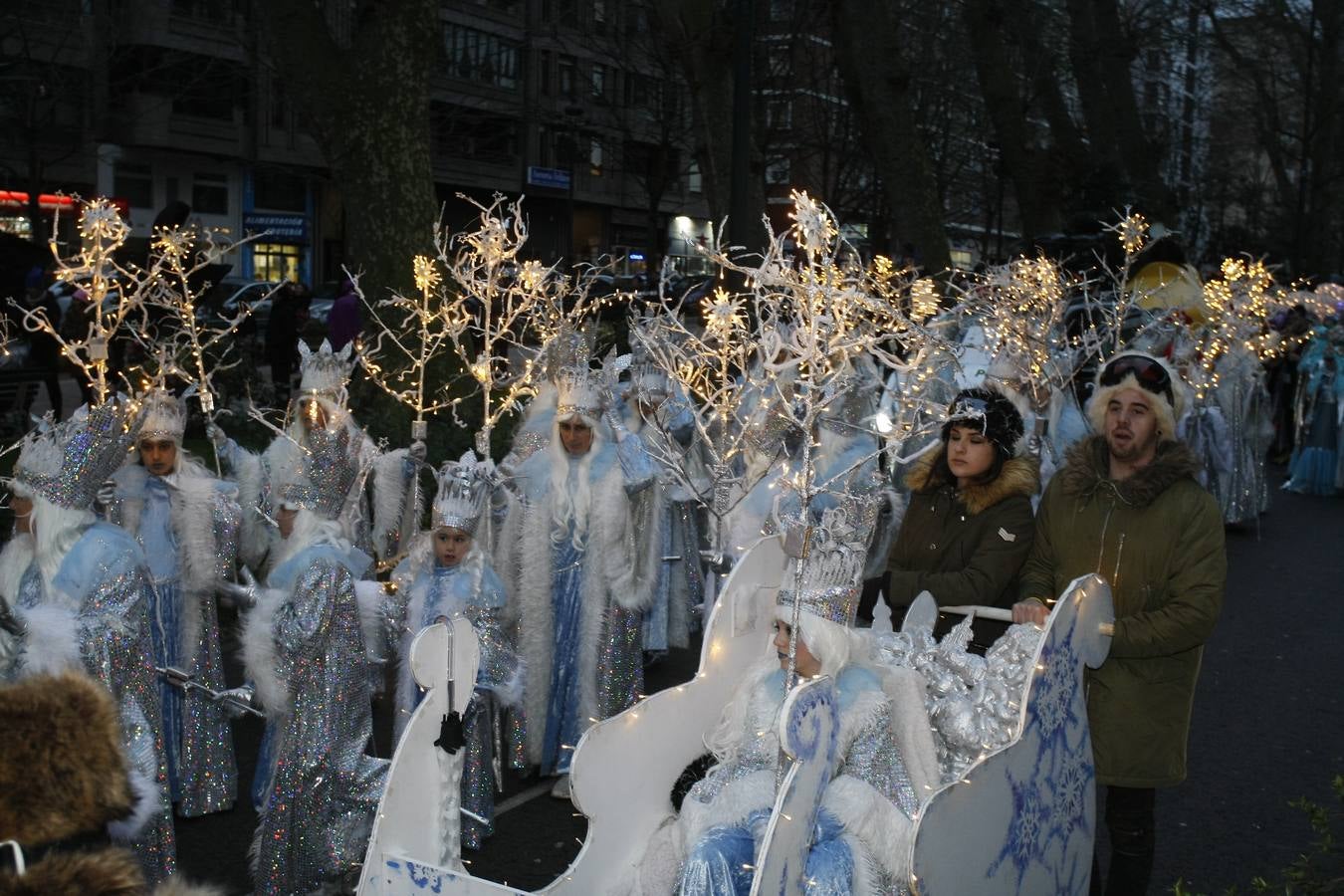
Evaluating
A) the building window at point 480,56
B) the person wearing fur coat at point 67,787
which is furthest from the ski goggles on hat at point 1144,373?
the building window at point 480,56

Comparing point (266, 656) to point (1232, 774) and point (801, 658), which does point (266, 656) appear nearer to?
point (801, 658)

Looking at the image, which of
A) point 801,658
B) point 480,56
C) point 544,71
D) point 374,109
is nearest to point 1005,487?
point 801,658

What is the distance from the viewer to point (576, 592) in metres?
6.51

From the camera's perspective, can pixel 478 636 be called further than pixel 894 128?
No

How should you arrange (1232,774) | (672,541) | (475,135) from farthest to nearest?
1. (475,135)
2. (672,541)
3. (1232,774)

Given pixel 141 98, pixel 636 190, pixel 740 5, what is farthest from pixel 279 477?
pixel 636 190

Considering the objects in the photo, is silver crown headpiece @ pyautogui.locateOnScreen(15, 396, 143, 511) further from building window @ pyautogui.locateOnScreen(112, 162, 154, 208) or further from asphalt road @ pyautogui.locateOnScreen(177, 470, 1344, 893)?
building window @ pyautogui.locateOnScreen(112, 162, 154, 208)

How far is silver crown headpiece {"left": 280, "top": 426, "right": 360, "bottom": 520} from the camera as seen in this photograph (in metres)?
5.29

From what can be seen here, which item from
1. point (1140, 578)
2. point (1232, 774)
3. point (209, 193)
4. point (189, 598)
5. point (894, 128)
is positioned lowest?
point (1232, 774)

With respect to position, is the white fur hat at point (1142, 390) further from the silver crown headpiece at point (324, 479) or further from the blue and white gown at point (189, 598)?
the blue and white gown at point (189, 598)

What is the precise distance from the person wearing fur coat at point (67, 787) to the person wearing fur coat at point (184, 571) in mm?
3354

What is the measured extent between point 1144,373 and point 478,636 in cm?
270

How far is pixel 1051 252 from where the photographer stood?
59.3ft

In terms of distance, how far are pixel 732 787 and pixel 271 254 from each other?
3917 cm
